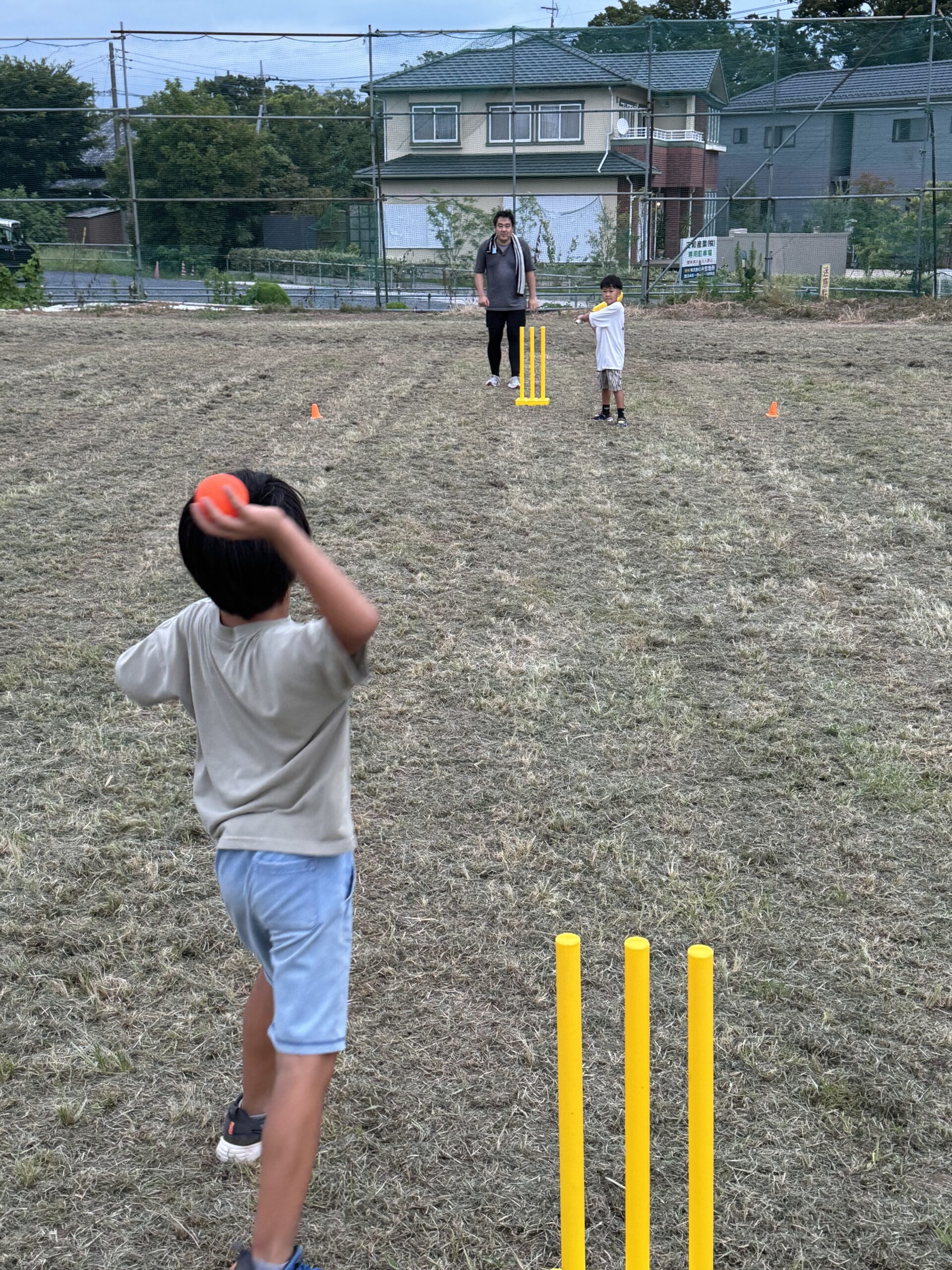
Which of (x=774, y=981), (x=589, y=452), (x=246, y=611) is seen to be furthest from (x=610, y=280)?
(x=246, y=611)

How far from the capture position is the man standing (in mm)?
11430

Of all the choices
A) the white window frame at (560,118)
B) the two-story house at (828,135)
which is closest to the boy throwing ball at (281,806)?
the two-story house at (828,135)

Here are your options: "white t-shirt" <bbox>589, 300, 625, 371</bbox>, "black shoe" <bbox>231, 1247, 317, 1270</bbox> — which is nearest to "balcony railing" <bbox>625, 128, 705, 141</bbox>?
"white t-shirt" <bbox>589, 300, 625, 371</bbox>

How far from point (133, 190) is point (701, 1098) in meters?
21.2

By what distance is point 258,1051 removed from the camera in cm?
248

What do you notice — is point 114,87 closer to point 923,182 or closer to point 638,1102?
point 923,182

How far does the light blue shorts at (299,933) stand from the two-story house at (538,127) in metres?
18.0

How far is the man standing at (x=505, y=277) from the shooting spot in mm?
11430

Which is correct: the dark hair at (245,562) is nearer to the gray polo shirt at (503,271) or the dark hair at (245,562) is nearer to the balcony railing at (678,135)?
the gray polo shirt at (503,271)

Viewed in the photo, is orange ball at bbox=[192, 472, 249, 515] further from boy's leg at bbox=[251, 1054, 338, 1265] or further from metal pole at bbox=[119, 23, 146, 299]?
metal pole at bbox=[119, 23, 146, 299]

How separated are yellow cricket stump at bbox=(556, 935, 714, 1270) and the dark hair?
0.77 metres

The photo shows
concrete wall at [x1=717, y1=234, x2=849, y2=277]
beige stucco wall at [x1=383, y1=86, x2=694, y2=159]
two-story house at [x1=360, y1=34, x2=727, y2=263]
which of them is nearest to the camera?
concrete wall at [x1=717, y1=234, x2=849, y2=277]

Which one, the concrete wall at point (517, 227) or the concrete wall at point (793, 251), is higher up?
the concrete wall at point (517, 227)

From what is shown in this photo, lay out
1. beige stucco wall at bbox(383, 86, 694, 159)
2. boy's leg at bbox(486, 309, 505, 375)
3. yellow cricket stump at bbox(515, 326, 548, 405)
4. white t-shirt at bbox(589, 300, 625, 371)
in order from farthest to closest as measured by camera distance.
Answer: beige stucco wall at bbox(383, 86, 694, 159), boy's leg at bbox(486, 309, 505, 375), yellow cricket stump at bbox(515, 326, 548, 405), white t-shirt at bbox(589, 300, 625, 371)
